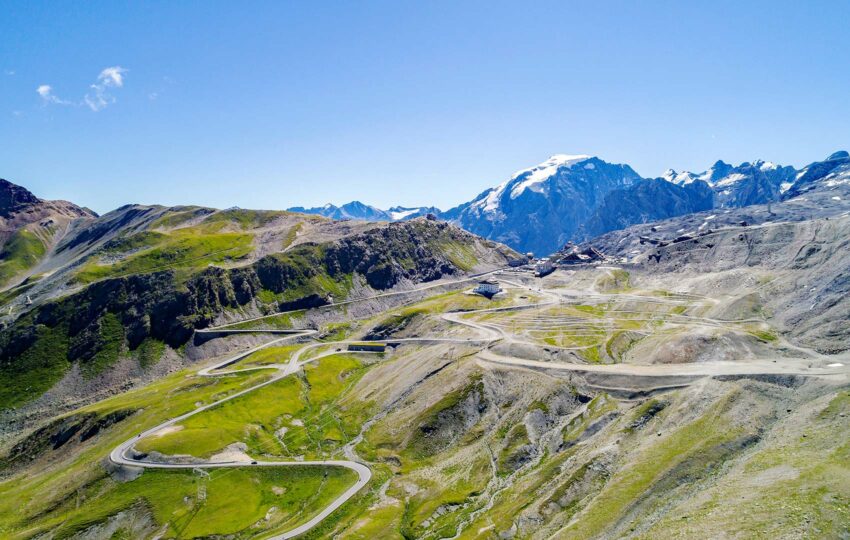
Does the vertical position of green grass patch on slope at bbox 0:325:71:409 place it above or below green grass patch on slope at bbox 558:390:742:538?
above

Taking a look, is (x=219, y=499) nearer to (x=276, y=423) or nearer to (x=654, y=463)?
(x=276, y=423)

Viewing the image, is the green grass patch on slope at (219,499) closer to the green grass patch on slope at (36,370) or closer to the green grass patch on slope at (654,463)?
the green grass patch on slope at (654,463)

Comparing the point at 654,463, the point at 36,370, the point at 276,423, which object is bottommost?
the point at 654,463

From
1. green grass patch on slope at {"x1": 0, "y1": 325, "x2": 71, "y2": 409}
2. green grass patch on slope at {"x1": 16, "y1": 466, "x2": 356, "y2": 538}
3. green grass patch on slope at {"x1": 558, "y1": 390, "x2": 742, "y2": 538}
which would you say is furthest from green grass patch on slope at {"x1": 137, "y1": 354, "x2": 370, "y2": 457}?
green grass patch on slope at {"x1": 0, "y1": 325, "x2": 71, "y2": 409}

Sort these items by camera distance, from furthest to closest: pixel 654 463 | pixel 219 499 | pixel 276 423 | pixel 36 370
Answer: pixel 36 370
pixel 276 423
pixel 219 499
pixel 654 463

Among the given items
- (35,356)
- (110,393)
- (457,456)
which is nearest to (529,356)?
(457,456)

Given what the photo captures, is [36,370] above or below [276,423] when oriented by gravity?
above

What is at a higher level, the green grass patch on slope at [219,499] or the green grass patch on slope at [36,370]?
the green grass patch on slope at [36,370]

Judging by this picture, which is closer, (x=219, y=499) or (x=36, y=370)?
(x=219, y=499)

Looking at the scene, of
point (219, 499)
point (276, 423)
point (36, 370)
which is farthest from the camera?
point (36, 370)

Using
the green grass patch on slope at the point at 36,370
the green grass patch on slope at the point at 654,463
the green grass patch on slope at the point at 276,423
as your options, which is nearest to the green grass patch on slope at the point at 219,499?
the green grass patch on slope at the point at 276,423

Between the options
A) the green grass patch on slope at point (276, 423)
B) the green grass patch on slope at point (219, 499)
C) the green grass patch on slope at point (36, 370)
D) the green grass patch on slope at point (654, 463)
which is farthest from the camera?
the green grass patch on slope at point (36, 370)

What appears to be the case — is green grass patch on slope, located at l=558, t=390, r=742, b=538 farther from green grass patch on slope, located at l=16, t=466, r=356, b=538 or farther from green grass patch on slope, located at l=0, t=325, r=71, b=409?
green grass patch on slope, located at l=0, t=325, r=71, b=409

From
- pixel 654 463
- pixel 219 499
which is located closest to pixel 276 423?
pixel 219 499
